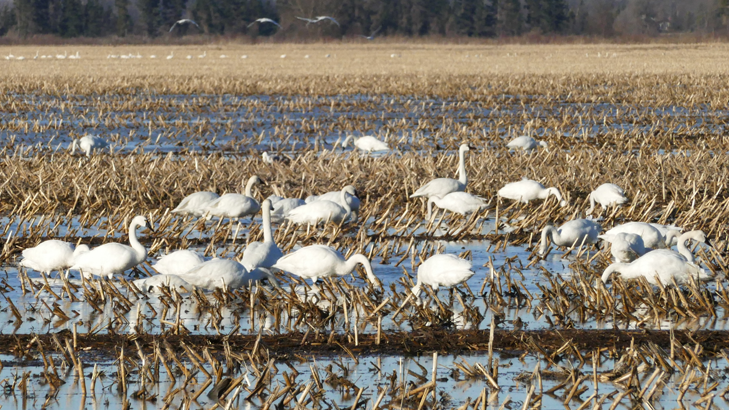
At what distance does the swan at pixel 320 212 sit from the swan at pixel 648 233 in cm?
237

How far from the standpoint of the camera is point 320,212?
27.7 feet

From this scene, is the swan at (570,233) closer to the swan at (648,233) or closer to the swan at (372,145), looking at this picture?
the swan at (648,233)

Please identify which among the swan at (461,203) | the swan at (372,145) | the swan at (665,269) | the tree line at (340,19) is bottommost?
the tree line at (340,19)

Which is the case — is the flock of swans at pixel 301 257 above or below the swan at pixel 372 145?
above

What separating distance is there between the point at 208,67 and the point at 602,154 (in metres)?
27.3

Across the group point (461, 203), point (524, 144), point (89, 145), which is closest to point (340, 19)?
point (89, 145)

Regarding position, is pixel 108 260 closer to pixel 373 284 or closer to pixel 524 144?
pixel 373 284

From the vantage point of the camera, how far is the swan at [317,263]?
21.3ft

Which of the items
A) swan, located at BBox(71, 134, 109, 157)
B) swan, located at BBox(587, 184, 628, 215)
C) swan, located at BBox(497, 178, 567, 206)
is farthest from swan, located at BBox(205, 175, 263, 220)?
swan, located at BBox(71, 134, 109, 157)

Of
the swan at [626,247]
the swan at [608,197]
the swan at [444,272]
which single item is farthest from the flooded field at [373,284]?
the swan at [626,247]

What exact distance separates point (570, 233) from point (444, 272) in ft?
6.20

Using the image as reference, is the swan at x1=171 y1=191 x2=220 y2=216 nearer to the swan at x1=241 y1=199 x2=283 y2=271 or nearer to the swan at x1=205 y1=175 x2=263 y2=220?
the swan at x1=205 y1=175 x2=263 y2=220

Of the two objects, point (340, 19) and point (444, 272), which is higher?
point (444, 272)

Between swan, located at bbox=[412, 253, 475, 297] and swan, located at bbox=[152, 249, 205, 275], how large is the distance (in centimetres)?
152
